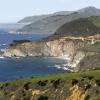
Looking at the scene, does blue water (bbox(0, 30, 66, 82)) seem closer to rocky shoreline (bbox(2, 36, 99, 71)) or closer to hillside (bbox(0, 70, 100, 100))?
rocky shoreline (bbox(2, 36, 99, 71))

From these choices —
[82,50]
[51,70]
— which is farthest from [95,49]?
[51,70]

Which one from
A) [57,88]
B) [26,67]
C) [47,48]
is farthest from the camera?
[47,48]

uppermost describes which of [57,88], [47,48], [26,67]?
[57,88]

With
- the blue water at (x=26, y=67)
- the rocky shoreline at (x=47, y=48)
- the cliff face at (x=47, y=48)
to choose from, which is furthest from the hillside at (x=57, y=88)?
the cliff face at (x=47, y=48)

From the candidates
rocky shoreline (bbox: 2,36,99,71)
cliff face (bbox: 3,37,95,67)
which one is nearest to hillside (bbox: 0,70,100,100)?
rocky shoreline (bbox: 2,36,99,71)

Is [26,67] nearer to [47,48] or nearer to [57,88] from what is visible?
[47,48]

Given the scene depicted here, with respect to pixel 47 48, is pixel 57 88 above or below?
above

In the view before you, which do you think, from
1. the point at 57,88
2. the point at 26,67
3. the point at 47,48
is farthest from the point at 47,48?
the point at 57,88

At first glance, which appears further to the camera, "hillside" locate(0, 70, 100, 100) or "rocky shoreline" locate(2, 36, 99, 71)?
"rocky shoreline" locate(2, 36, 99, 71)
